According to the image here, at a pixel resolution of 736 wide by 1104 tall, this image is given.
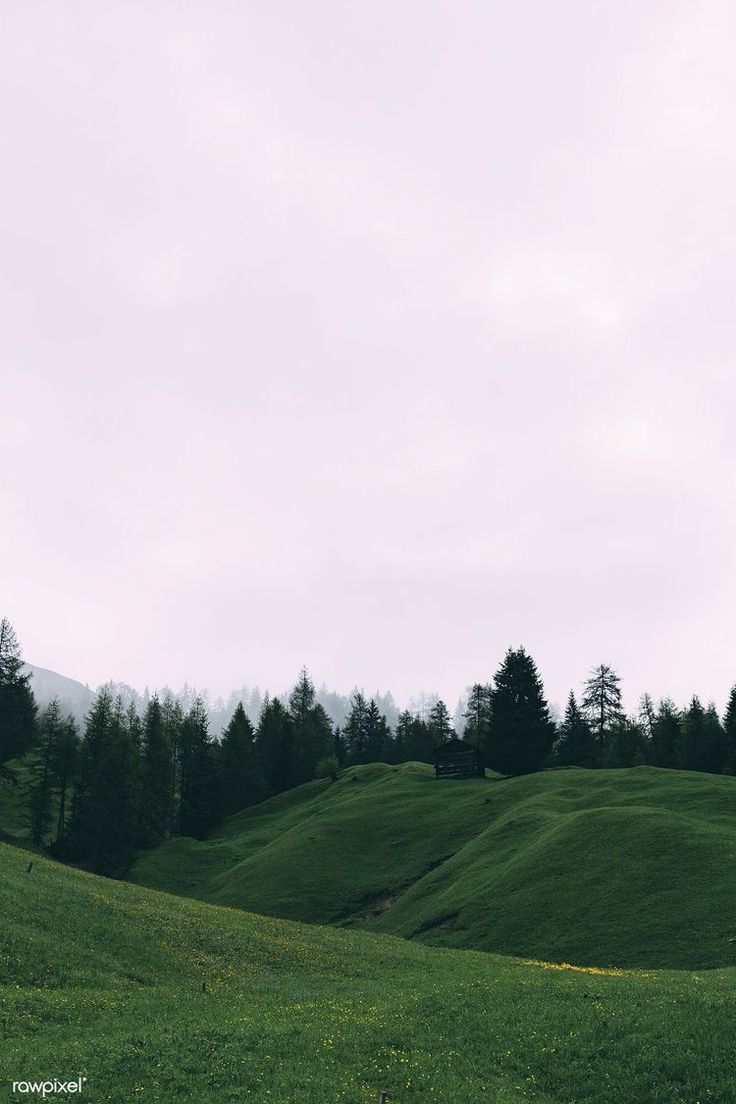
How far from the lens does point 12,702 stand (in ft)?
368

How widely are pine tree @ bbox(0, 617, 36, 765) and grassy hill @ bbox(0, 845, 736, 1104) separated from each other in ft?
248

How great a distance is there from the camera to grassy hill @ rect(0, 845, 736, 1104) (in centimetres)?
2159

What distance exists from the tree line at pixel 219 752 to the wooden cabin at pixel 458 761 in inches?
129

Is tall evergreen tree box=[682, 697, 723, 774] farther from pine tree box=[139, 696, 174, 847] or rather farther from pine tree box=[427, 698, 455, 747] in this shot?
pine tree box=[139, 696, 174, 847]

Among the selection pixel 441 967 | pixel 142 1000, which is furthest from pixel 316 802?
pixel 142 1000

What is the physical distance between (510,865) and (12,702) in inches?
3098

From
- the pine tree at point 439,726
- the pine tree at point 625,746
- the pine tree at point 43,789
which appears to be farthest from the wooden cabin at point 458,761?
A: the pine tree at point 43,789

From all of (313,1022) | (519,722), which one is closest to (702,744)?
(519,722)

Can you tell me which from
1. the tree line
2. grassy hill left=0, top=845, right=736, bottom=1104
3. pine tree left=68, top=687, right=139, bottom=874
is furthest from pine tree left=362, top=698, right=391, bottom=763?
grassy hill left=0, top=845, right=736, bottom=1104

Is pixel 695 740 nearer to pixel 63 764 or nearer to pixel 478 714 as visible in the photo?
pixel 478 714

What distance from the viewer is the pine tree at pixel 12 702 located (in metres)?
109

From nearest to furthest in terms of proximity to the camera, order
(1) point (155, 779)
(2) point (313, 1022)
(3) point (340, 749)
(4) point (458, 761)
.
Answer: (2) point (313, 1022) → (4) point (458, 761) → (1) point (155, 779) → (3) point (340, 749)

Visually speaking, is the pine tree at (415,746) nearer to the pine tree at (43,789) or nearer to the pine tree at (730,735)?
the pine tree at (730,735)

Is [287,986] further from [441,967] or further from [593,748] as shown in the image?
[593,748]
